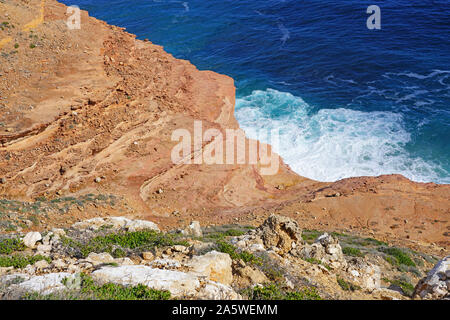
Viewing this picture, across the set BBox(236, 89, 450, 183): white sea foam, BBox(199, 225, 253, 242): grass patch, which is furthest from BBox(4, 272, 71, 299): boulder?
BBox(236, 89, 450, 183): white sea foam

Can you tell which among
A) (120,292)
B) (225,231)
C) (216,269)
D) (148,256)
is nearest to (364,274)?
(216,269)

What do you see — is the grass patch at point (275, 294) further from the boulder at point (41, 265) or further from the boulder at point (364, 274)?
the boulder at point (41, 265)

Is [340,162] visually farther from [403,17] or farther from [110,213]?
[403,17]

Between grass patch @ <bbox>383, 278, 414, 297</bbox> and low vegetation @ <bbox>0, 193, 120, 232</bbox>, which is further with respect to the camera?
Answer: low vegetation @ <bbox>0, 193, 120, 232</bbox>

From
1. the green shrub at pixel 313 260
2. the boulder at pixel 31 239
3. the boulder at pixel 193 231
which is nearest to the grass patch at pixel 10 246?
the boulder at pixel 31 239

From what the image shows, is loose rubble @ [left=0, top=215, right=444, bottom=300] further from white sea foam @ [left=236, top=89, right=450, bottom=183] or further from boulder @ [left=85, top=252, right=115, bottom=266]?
white sea foam @ [left=236, top=89, right=450, bottom=183]

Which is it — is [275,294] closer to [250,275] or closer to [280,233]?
[250,275]
